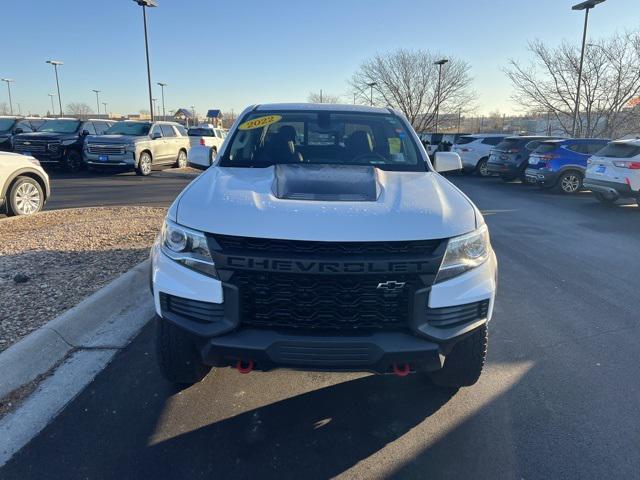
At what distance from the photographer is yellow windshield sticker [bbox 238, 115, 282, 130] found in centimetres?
406

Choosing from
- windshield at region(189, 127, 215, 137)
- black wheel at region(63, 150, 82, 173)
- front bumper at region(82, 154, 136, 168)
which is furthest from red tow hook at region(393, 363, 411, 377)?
windshield at region(189, 127, 215, 137)

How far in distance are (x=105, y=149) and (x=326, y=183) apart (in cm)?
1481

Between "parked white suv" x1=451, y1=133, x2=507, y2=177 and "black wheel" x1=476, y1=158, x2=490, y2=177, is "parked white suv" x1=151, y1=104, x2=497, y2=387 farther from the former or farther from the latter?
"black wheel" x1=476, y1=158, x2=490, y2=177

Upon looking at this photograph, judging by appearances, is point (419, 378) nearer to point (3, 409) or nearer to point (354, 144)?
point (354, 144)

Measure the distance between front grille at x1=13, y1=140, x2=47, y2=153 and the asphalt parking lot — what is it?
14.9 meters

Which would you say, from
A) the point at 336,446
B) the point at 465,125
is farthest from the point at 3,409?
the point at 465,125

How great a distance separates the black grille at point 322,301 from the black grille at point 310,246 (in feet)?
0.39

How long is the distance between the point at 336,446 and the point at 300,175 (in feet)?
5.49

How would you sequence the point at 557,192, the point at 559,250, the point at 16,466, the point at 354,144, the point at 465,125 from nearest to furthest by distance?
the point at 16,466, the point at 354,144, the point at 559,250, the point at 557,192, the point at 465,125

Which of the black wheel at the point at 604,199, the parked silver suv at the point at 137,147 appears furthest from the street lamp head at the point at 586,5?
the parked silver suv at the point at 137,147

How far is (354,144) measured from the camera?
3.96m

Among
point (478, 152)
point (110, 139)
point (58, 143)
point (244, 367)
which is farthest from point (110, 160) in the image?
point (244, 367)

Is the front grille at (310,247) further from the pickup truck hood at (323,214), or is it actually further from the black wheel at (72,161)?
the black wheel at (72,161)

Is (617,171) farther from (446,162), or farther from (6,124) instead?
(6,124)
